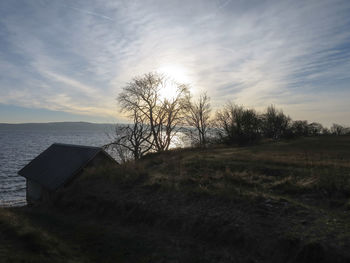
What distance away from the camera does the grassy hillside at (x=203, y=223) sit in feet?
21.0

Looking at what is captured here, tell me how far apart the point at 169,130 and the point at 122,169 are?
2059 cm

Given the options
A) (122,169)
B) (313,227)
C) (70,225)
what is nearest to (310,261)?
(313,227)

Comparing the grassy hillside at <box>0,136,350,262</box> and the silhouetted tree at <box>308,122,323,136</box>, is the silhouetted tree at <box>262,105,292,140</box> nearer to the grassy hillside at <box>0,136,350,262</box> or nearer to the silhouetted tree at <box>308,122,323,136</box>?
the silhouetted tree at <box>308,122,323,136</box>

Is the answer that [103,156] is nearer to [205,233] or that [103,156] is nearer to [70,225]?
[70,225]

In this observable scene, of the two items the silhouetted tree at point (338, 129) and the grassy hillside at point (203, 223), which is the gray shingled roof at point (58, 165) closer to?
the grassy hillside at point (203, 223)

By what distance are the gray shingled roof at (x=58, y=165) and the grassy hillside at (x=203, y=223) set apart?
7763 mm

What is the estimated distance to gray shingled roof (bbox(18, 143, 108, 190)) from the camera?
2048 centimetres

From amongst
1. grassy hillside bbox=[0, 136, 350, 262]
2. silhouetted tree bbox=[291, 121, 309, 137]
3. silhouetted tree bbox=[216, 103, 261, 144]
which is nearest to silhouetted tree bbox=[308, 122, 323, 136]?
silhouetted tree bbox=[291, 121, 309, 137]

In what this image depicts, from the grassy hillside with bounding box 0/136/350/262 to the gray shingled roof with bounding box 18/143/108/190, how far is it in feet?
25.5

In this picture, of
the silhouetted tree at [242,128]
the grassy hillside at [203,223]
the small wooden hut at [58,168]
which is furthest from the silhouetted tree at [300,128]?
the small wooden hut at [58,168]

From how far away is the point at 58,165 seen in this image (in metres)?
23.0

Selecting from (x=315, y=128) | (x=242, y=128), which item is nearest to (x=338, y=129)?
(x=315, y=128)

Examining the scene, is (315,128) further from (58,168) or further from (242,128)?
(58,168)

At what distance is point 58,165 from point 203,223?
19.9 m
